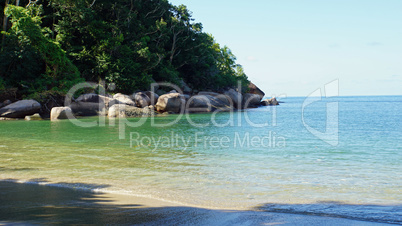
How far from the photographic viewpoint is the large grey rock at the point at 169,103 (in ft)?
92.3

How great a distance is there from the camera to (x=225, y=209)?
471 centimetres

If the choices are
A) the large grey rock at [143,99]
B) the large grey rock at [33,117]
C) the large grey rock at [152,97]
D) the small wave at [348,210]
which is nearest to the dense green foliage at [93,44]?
the large grey rock at [152,97]

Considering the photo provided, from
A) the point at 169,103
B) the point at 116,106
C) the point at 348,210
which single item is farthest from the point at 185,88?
the point at 348,210

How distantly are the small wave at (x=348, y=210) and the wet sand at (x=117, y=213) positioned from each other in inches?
8.9

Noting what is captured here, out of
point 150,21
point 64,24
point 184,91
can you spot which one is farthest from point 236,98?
point 64,24

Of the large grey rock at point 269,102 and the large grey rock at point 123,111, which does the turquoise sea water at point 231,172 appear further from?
the large grey rock at point 269,102

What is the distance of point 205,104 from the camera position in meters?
32.7

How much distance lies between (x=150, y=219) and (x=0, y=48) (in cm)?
2673

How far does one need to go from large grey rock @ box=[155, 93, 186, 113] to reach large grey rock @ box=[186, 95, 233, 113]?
1862 mm

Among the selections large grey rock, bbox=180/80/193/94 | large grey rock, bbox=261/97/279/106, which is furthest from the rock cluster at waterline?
large grey rock, bbox=261/97/279/106

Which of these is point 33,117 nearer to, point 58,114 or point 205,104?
point 58,114

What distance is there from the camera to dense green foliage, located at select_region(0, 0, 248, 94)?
25391 mm

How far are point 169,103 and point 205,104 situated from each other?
5301 millimetres

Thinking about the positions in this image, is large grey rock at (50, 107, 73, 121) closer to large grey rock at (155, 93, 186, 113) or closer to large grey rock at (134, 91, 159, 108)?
large grey rock at (134, 91, 159, 108)
